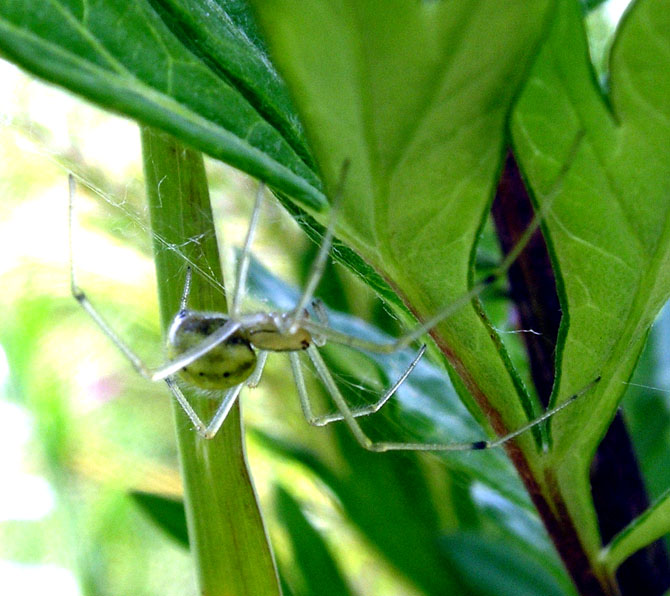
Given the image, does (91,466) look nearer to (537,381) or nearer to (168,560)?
(168,560)

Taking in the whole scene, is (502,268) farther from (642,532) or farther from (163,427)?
(163,427)

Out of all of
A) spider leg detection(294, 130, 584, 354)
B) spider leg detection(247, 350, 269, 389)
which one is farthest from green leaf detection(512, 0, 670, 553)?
spider leg detection(247, 350, 269, 389)

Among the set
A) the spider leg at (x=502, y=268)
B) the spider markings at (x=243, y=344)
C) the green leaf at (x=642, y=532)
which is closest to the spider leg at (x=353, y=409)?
the spider markings at (x=243, y=344)

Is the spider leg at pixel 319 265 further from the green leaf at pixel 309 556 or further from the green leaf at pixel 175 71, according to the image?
the green leaf at pixel 309 556

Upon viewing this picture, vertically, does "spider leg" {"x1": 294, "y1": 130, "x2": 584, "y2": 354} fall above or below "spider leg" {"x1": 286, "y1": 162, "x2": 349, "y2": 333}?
below

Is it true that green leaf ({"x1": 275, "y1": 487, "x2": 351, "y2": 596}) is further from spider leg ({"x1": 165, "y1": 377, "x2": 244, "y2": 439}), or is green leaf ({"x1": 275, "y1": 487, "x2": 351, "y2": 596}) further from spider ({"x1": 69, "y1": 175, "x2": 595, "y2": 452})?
spider leg ({"x1": 165, "y1": 377, "x2": 244, "y2": 439})

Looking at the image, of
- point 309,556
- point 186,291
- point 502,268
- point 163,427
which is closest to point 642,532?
point 502,268
